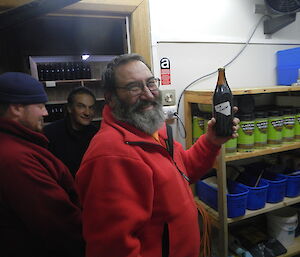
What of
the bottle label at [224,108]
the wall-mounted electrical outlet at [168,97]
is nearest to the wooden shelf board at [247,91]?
the wall-mounted electrical outlet at [168,97]

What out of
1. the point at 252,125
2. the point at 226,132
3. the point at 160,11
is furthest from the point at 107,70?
the point at 252,125

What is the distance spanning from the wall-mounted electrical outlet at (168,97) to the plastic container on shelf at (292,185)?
94 centimetres

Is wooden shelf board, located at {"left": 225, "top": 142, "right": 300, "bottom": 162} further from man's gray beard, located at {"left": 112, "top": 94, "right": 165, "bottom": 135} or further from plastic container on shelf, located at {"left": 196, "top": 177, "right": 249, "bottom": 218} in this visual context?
man's gray beard, located at {"left": 112, "top": 94, "right": 165, "bottom": 135}

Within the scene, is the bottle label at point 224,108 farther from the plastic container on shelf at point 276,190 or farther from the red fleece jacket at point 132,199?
the plastic container on shelf at point 276,190

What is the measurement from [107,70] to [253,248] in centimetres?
157

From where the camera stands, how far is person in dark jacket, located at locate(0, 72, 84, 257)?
0.90 m

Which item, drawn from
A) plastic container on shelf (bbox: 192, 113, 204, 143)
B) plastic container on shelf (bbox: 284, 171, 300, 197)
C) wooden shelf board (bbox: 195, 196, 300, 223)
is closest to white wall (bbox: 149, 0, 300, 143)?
plastic container on shelf (bbox: 192, 113, 204, 143)

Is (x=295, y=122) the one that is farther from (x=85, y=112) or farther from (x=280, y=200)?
(x=85, y=112)

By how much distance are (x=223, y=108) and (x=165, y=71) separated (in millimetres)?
688

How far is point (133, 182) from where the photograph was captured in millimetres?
751

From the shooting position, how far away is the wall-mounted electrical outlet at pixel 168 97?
5.12 feet

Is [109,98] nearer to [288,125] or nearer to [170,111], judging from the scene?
[170,111]

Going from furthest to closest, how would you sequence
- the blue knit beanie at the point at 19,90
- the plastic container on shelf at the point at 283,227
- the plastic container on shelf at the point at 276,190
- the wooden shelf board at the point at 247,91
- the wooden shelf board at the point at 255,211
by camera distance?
the plastic container on shelf at the point at 283,227 → the plastic container on shelf at the point at 276,190 → the wooden shelf board at the point at 255,211 → the wooden shelf board at the point at 247,91 → the blue knit beanie at the point at 19,90

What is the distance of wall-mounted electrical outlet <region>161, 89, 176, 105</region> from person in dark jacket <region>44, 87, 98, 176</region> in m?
0.76
